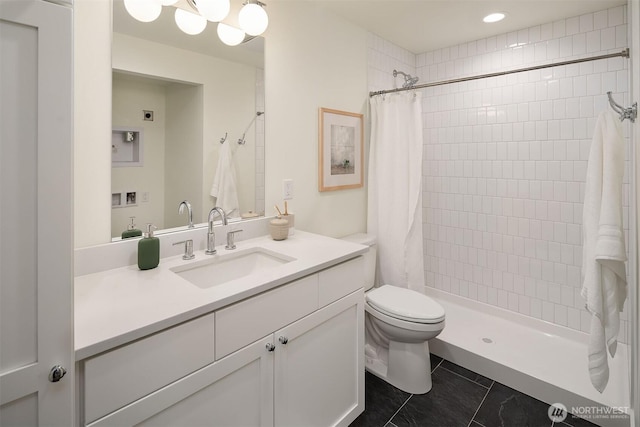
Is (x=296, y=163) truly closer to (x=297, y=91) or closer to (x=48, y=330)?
(x=297, y=91)

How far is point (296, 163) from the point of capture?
215 centimetres

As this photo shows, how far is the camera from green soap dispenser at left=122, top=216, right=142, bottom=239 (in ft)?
4.71

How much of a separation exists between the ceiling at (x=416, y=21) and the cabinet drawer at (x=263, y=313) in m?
1.23

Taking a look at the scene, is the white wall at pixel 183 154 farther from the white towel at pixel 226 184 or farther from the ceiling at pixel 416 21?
the ceiling at pixel 416 21

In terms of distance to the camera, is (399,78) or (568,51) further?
(399,78)

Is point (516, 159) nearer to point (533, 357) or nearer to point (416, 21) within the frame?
point (416, 21)

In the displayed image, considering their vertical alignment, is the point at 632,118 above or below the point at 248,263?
above

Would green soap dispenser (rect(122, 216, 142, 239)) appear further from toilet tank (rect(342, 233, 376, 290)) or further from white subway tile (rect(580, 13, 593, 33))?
white subway tile (rect(580, 13, 593, 33))

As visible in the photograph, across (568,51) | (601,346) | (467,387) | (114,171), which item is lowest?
(467,387)

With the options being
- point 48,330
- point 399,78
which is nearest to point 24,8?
point 48,330

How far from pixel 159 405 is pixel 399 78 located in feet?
9.49

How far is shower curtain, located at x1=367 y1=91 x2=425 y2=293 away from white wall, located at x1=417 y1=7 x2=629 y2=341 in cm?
78

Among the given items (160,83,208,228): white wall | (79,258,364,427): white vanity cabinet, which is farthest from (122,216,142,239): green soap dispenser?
(79,258,364,427): white vanity cabinet

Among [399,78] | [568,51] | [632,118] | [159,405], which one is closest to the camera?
[159,405]
